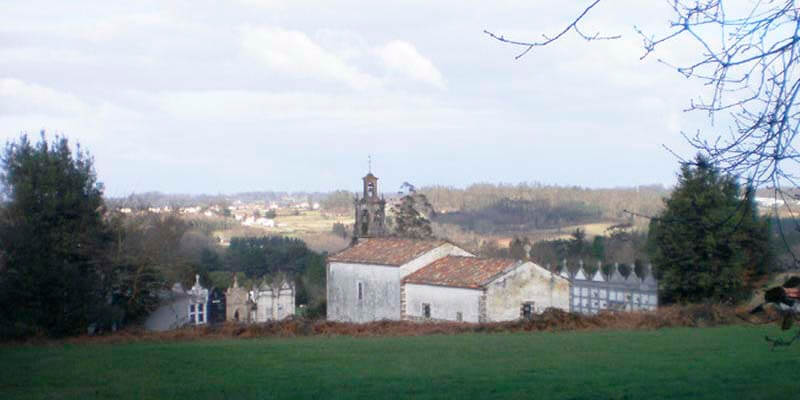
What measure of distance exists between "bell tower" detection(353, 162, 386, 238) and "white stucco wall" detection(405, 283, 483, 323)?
35.0 feet

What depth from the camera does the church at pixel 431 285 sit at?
1500 inches

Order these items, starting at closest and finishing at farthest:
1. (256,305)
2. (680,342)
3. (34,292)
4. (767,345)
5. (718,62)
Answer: (718,62), (767,345), (680,342), (34,292), (256,305)

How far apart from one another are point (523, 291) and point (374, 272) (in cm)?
766

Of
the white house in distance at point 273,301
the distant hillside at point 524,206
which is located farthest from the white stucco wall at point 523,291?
the distant hillside at point 524,206

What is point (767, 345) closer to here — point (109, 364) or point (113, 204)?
point (109, 364)

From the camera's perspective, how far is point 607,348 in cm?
2183

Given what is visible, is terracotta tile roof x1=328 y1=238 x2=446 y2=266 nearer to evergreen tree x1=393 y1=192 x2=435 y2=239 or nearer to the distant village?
the distant village

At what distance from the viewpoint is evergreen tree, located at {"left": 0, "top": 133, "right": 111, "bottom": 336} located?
96.5 ft

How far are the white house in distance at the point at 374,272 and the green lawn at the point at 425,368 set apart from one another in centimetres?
1522

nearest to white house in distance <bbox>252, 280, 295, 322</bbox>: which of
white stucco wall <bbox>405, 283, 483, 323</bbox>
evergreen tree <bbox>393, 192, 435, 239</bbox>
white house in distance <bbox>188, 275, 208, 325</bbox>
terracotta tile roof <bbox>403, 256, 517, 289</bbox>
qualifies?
white house in distance <bbox>188, 275, 208, 325</bbox>

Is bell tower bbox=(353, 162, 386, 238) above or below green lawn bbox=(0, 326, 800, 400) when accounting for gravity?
above

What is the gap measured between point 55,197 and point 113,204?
27.9ft

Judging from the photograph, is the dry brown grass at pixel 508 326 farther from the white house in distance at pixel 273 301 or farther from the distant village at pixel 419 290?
the white house in distance at pixel 273 301

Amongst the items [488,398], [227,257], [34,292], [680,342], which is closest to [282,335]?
[34,292]
